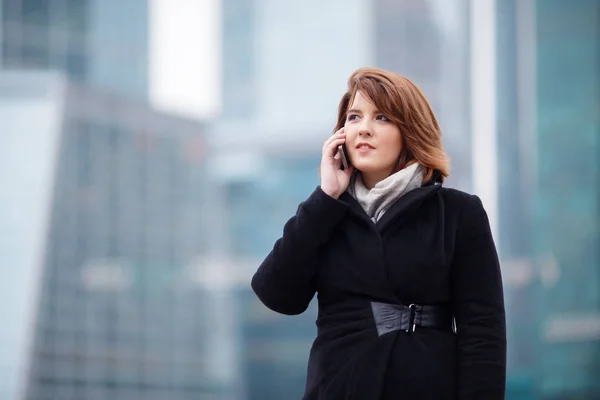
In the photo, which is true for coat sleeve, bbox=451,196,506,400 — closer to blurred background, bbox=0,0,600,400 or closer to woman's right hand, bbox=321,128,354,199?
woman's right hand, bbox=321,128,354,199

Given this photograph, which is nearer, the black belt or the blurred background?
the black belt

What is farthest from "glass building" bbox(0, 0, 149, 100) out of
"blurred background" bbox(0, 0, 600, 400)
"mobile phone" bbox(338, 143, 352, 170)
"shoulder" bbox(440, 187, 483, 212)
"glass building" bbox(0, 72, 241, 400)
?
"shoulder" bbox(440, 187, 483, 212)

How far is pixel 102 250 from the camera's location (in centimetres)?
1992

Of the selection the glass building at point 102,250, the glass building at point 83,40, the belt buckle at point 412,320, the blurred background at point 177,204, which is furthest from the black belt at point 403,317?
the glass building at point 83,40

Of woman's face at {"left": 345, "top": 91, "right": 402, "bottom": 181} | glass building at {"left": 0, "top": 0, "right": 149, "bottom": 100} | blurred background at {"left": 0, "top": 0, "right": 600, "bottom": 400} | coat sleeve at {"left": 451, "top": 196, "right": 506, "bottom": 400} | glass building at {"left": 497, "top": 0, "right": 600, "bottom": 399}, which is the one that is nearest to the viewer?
coat sleeve at {"left": 451, "top": 196, "right": 506, "bottom": 400}

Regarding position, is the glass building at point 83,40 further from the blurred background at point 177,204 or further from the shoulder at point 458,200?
the shoulder at point 458,200

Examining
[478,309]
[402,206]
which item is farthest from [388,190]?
[478,309]

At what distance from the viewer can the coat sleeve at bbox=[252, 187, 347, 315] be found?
68.3 inches

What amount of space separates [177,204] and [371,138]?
21201mm

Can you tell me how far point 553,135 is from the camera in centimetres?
1992

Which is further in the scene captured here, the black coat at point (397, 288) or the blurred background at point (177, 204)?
the blurred background at point (177, 204)

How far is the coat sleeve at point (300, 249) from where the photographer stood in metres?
1.74

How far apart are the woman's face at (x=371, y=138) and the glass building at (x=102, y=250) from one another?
12918 mm

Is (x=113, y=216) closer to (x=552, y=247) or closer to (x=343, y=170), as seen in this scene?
(x=552, y=247)
